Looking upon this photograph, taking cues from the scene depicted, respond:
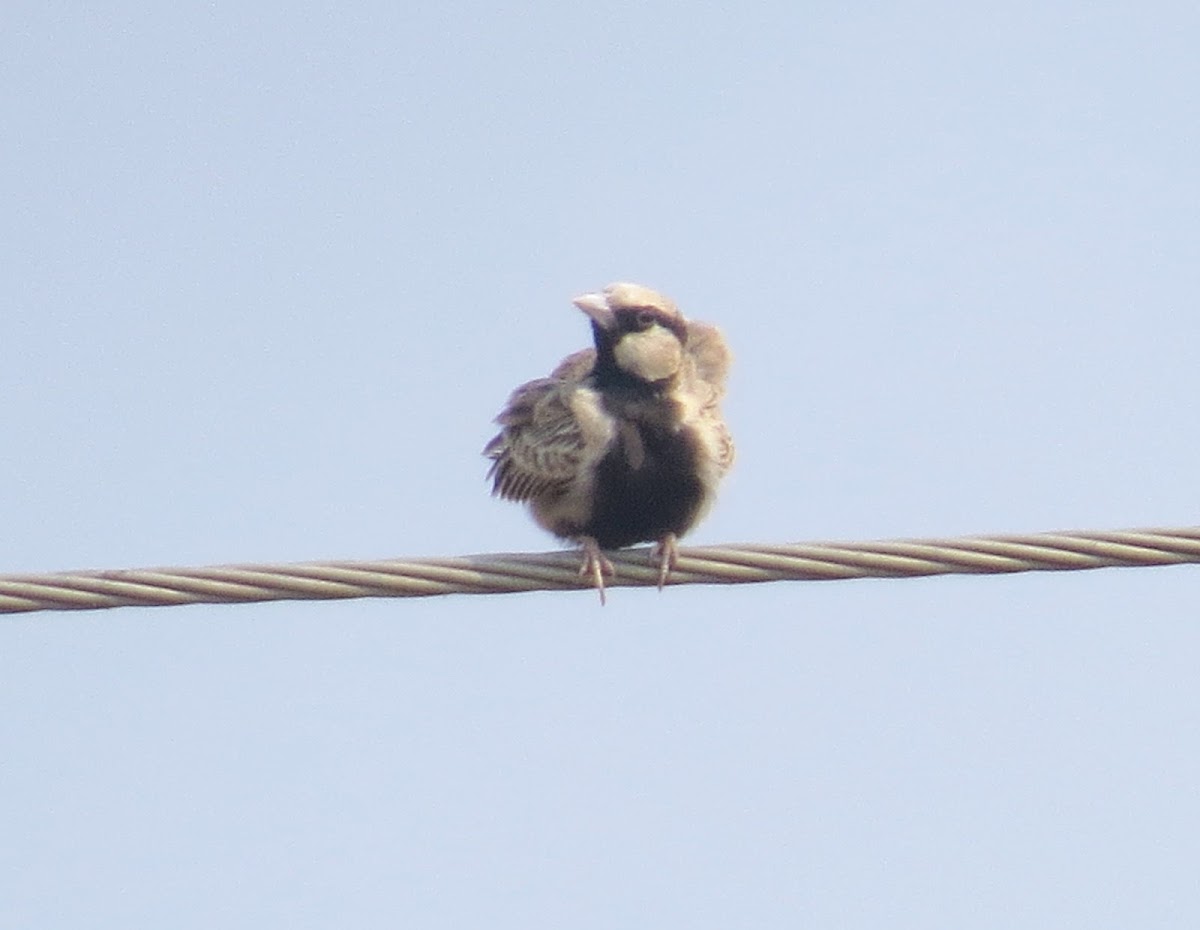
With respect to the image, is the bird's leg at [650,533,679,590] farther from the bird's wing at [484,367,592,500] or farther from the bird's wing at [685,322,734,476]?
the bird's wing at [685,322,734,476]

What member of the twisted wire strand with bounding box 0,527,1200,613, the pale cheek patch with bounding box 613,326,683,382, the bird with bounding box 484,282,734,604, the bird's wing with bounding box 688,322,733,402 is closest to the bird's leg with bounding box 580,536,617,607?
the bird with bounding box 484,282,734,604

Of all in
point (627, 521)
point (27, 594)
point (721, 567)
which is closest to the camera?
point (27, 594)

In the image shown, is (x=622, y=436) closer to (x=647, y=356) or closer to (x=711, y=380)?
(x=647, y=356)

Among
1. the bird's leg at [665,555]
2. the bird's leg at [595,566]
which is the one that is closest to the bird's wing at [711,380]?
the bird's leg at [665,555]

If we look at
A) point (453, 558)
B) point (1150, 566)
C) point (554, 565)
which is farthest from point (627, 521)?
point (1150, 566)

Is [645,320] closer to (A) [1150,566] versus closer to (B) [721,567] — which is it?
(B) [721,567]

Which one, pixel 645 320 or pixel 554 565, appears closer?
pixel 554 565
